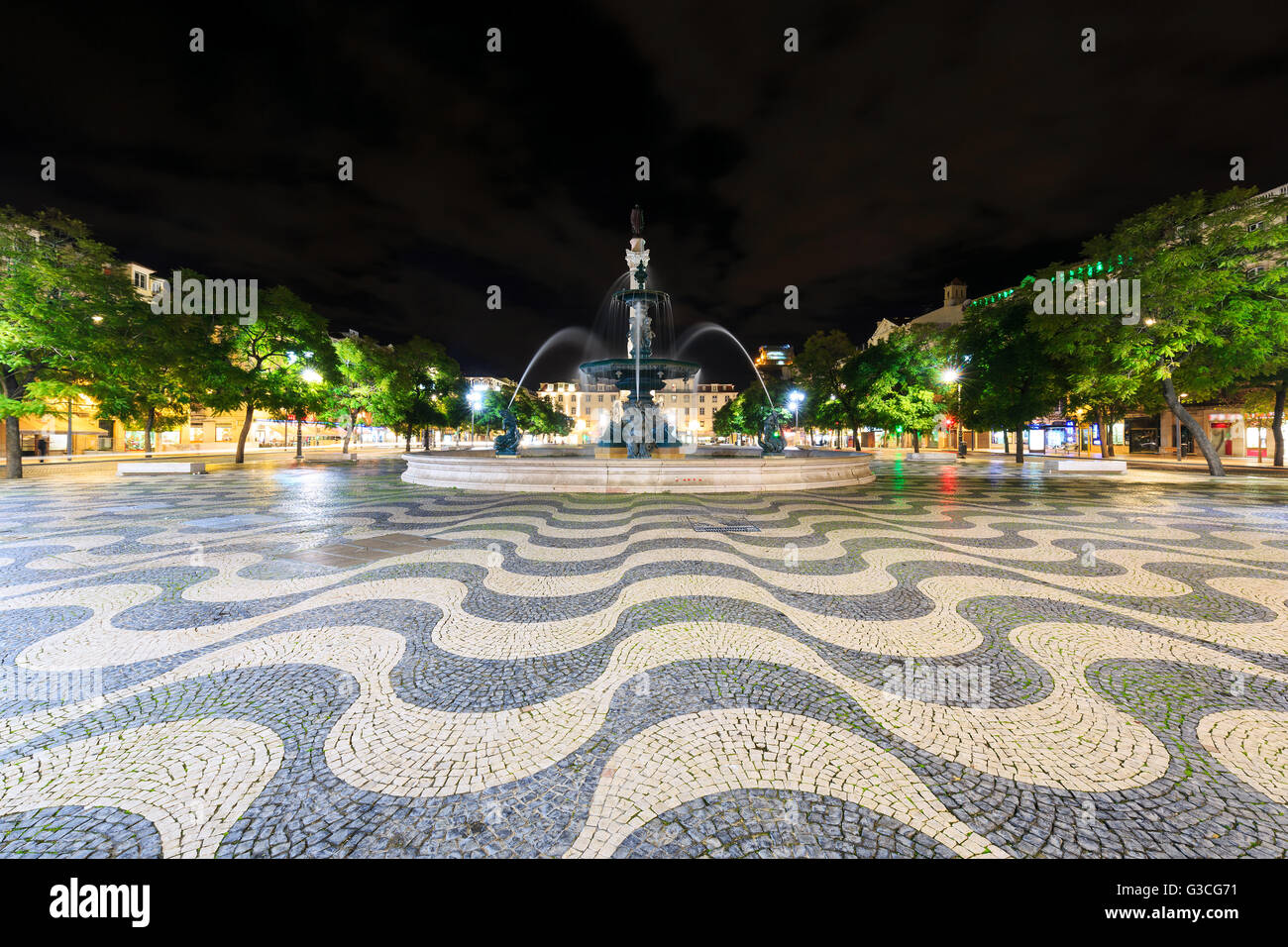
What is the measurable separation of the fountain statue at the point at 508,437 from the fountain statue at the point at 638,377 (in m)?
3.81

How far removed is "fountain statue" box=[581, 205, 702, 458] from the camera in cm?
2000

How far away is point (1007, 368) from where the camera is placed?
27.1 metres

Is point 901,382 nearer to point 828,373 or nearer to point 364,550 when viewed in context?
point 828,373

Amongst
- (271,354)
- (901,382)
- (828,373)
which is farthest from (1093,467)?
(271,354)

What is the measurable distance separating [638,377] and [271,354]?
23.8 metres

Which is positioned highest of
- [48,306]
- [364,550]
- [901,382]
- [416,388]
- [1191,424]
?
[416,388]

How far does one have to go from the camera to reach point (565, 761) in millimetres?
2504

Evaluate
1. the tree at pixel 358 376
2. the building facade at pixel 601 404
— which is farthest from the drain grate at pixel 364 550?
the building facade at pixel 601 404

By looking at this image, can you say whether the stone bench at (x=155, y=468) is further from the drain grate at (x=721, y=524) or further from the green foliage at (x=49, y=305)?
the drain grate at (x=721, y=524)

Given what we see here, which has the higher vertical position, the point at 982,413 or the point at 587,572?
the point at 982,413
